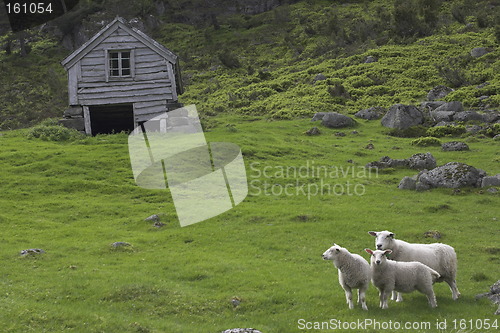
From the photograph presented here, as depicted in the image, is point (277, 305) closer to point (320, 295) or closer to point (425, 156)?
point (320, 295)

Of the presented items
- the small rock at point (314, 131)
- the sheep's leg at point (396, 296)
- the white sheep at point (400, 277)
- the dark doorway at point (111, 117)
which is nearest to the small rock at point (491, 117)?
the small rock at point (314, 131)

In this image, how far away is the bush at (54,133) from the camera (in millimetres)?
34500

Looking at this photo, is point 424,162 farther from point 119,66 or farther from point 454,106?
point 119,66

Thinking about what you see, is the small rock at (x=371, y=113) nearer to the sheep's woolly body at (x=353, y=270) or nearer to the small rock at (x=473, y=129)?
the small rock at (x=473, y=129)

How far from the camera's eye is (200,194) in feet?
A: 82.2

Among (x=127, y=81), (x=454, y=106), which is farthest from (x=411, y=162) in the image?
(x=127, y=81)

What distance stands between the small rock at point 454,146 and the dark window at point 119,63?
2060 centimetres

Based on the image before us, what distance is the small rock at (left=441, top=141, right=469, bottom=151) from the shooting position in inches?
1248

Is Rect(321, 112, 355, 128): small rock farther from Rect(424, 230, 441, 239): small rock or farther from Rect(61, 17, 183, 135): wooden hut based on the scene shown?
Rect(424, 230, 441, 239): small rock

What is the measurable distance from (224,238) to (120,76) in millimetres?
20014

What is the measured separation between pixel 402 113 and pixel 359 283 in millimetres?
26659

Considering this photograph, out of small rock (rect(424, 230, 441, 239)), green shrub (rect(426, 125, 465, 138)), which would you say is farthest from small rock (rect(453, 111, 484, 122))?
small rock (rect(424, 230, 441, 239))

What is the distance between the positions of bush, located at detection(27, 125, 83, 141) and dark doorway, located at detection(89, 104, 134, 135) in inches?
106

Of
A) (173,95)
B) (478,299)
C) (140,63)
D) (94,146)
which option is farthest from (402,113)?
(478,299)
